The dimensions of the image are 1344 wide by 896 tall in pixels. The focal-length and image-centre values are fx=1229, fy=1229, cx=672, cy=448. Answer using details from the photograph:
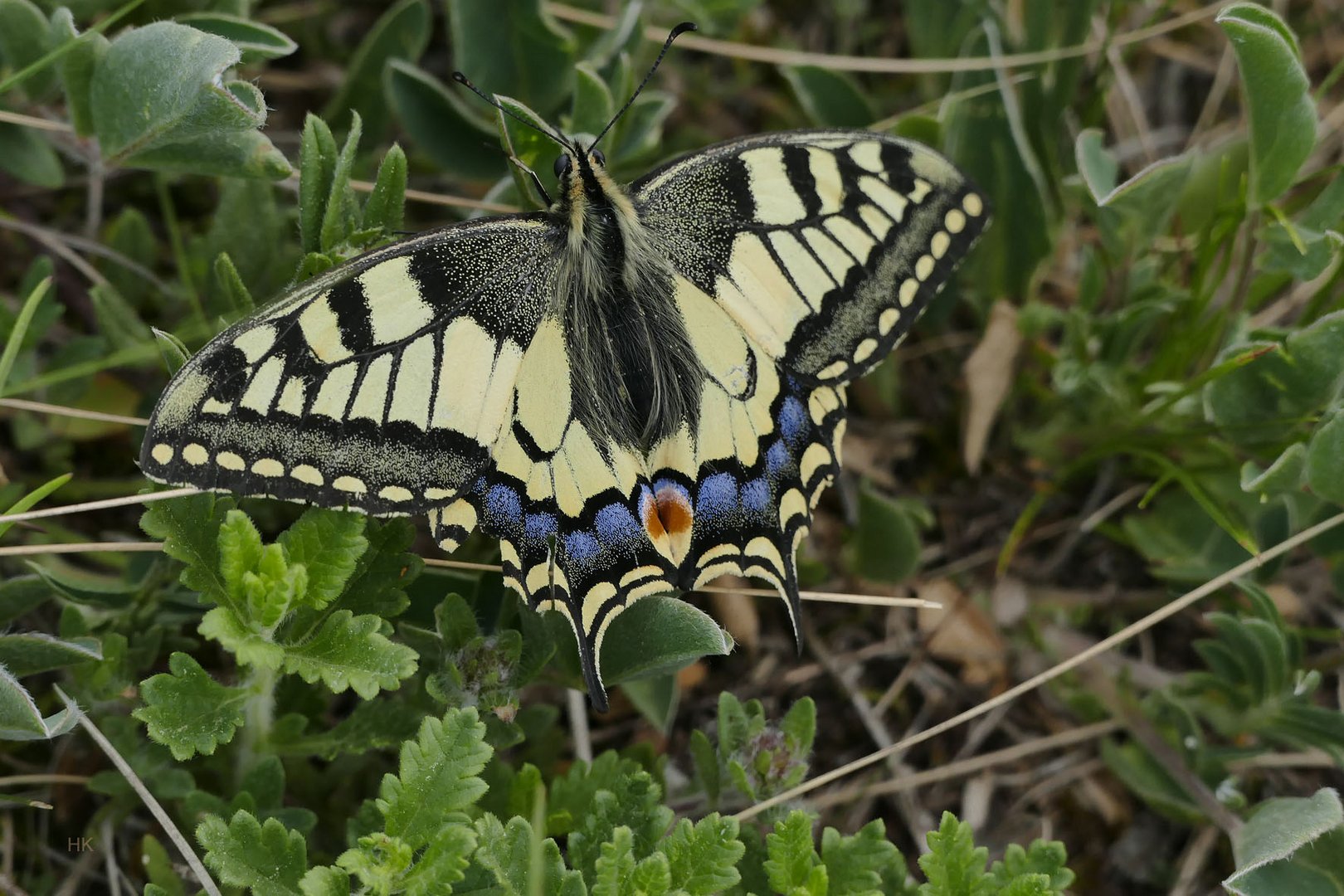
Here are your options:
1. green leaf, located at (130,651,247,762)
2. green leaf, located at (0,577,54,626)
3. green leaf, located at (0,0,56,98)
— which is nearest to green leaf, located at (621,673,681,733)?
green leaf, located at (130,651,247,762)

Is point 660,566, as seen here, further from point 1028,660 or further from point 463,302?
point 1028,660

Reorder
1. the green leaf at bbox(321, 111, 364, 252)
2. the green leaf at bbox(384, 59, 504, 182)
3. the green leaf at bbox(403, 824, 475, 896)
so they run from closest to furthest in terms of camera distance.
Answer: the green leaf at bbox(403, 824, 475, 896), the green leaf at bbox(321, 111, 364, 252), the green leaf at bbox(384, 59, 504, 182)

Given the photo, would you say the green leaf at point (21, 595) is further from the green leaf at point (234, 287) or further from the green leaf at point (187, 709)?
the green leaf at point (234, 287)

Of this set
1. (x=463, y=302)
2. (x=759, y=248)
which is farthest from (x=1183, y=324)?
(x=463, y=302)

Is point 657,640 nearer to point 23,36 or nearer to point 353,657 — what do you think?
point 353,657

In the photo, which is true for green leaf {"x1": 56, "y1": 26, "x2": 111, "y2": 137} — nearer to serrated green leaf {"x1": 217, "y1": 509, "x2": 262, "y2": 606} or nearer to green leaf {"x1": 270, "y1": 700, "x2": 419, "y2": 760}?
serrated green leaf {"x1": 217, "y1": 509, "x2": 262, "y2": 606}

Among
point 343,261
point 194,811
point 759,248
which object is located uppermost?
point 343,261

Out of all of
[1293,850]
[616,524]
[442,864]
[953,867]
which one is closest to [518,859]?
[442,864]
